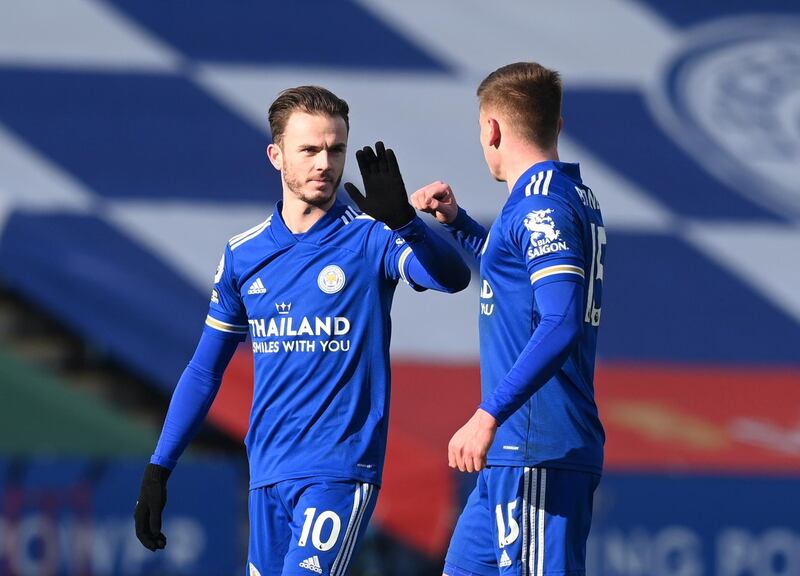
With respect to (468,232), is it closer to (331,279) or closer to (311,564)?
(331,279)

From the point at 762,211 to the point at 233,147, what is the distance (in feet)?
12.4

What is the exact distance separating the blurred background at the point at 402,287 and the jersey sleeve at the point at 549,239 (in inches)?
174

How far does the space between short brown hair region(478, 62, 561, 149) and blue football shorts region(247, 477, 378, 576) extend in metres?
1.04

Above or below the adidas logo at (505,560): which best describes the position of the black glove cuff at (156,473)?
above

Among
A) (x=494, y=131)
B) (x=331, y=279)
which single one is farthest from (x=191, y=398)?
(x=494, y=131)

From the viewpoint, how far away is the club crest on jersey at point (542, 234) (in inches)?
133

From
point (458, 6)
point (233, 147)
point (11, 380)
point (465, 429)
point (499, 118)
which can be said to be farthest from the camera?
point (458, 6)

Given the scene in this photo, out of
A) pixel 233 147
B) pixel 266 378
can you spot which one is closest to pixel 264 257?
pixel 266 378

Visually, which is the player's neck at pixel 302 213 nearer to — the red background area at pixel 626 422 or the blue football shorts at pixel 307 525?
the blue football shorts at pixel 307 525

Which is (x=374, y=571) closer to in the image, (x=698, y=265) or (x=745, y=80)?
(x=698, y=265)

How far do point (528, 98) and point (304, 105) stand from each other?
644mm

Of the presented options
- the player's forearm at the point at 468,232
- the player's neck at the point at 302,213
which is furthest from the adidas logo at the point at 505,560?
the player's neck at the point at 302,213

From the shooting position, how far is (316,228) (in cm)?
394

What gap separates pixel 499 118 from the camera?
364 centimetres
